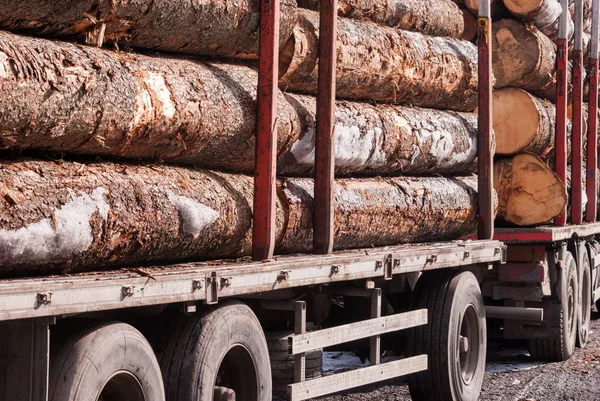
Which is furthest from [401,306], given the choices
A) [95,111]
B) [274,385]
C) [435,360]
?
[95,111]

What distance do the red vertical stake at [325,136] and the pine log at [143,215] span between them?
12 centimetres

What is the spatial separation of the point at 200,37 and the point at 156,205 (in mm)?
1086

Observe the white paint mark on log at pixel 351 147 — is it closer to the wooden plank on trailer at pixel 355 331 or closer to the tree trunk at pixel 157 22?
the tree trunk at pixel 157 22

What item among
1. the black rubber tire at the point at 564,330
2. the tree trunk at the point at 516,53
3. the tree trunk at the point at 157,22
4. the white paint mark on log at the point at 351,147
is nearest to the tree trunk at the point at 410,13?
the white paint mark on log at the point at 351,147

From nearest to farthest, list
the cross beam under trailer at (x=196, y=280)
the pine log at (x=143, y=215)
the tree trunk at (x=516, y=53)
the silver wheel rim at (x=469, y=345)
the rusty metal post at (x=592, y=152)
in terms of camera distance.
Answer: the cross beam under trailer at (x=196, y=280)
the pine log at (x=143, y=215)
the silver wheel rim at (x=469, y=345)
the tree trunk at (x=516, y=53)
the rusty metal post at (x=592, y=152)

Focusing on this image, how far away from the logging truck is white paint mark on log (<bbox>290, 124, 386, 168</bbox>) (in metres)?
0.06

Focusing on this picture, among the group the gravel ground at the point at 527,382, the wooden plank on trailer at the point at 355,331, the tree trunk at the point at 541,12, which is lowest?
the gravel ground at the point at 527,382

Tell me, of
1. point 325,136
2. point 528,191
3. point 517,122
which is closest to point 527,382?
point 528,191

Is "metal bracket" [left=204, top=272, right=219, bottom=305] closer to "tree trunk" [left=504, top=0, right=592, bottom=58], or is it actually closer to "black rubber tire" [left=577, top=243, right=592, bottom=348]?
"tree trunk" [left=504, top=0, right=592, bottom=58]

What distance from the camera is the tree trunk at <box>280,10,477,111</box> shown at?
7457 mm

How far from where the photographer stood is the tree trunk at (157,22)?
5.18 m

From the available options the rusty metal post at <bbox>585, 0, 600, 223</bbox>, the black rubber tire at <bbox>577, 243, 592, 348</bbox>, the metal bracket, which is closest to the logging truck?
the metal bracket

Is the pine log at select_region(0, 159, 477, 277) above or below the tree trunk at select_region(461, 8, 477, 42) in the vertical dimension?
below

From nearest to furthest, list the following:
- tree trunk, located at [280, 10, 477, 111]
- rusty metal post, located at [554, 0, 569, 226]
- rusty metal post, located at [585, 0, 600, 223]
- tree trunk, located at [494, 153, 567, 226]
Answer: tree trunk, located at [280, 10, 477, 111] → tree trunk, located at [494, 153, 567, 226] → rusty metal post, located at [554, 0, 569, 226] → rusty metal post, located at [585, 0, 600, 223]
